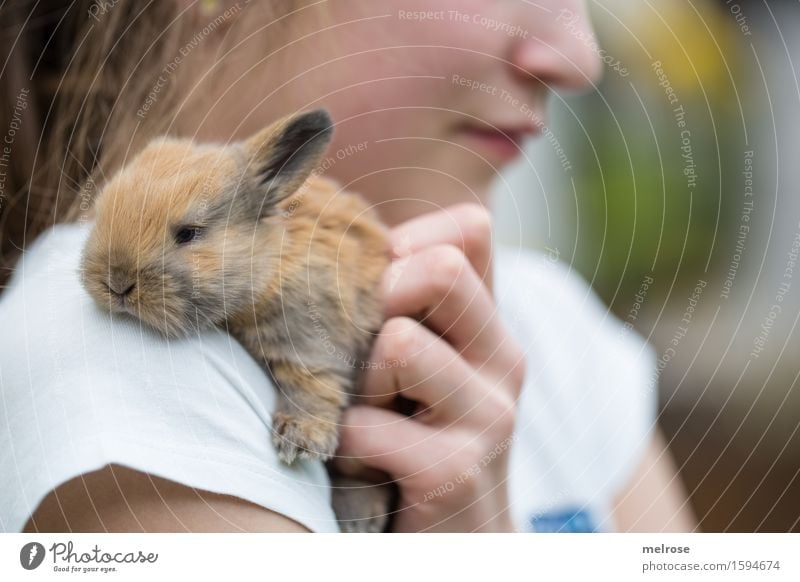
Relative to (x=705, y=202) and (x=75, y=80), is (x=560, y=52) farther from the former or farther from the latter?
(x=75, y=80)

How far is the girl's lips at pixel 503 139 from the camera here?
570mm

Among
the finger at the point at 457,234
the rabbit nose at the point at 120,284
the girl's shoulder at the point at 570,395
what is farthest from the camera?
the girl's shoulder at the point at 570,395

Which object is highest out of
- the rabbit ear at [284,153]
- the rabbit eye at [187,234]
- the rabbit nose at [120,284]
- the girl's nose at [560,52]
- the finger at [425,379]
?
the girl's nose at [560,52]

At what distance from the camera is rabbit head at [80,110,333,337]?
1.33ft

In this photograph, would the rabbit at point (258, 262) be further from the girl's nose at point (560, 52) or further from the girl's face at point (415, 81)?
the girl's nose at point (560, 52)

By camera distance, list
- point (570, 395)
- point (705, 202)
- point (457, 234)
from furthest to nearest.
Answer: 1. point (570, 395)
2. point (705, 202)
3. point (457, 234)

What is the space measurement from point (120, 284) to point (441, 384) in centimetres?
22

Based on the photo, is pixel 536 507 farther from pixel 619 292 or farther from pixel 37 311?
pixel 37 311

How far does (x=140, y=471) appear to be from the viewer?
42 centimetres

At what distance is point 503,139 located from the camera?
58cm

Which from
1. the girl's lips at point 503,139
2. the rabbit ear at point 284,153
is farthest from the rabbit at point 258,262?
the girl's lips at point 503,139

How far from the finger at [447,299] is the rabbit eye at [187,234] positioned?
0.13 metres

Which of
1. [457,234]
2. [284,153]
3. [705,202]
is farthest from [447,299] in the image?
[705,202]
